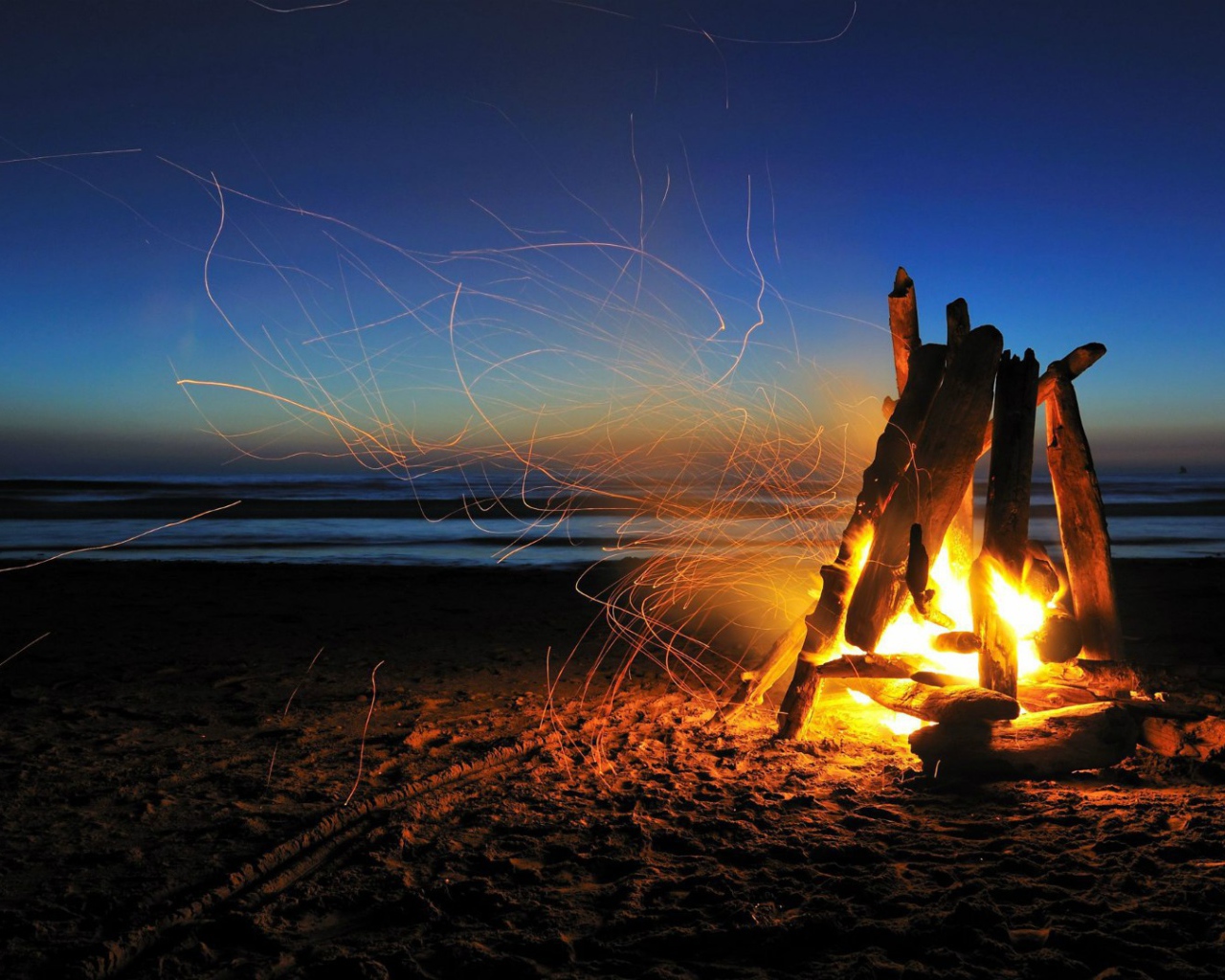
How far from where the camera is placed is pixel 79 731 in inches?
231

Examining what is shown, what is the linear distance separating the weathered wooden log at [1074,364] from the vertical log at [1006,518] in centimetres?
32

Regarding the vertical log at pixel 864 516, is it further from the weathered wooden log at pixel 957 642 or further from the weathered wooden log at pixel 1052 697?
the weathered wooden log at pixel 1052 697

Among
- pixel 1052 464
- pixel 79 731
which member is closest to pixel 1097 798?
pixel 1052 464

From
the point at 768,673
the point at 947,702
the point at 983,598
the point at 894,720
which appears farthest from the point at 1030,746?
the point at 768,673

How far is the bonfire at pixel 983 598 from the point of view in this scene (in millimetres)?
4879

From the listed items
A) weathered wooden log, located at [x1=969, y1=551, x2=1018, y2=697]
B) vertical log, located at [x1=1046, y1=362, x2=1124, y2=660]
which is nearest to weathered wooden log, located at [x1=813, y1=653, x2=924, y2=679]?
weathered wooden log, located at [x1=969, y1=551, x2=1018, y2=697]

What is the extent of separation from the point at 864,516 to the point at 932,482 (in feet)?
1.53

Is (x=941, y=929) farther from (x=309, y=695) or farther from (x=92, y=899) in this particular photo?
(x=309, y=695)

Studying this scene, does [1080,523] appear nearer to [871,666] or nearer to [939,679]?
[939,679]

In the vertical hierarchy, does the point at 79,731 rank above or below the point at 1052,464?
below

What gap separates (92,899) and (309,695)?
344 centimetres

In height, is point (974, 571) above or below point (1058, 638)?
above

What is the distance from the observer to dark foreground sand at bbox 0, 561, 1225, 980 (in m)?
3.08

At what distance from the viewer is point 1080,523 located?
583 centimetres
